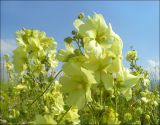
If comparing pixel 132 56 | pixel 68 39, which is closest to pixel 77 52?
pixel 68 39

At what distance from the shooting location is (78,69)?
1477 mm

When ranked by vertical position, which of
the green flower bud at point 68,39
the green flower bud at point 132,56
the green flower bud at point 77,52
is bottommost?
the green flower bud at point 77,52

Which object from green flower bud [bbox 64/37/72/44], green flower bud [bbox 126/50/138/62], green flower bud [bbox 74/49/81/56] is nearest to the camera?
green flower bud [bbox 74/49/81/56]

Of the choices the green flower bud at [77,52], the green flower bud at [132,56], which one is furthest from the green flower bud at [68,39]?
the green flower bud at [132,56]

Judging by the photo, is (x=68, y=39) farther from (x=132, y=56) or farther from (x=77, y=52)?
(x=132, y=56)

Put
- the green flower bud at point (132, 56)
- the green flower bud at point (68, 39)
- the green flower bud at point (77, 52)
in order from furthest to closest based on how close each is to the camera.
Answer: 1. the green flower bud at point (132, 56)
2. the green flower bud at point (68, 39)
3. the green flower bud at point (77, 52)

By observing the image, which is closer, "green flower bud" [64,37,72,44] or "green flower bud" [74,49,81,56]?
"green flower bud" [74,49,81,56]

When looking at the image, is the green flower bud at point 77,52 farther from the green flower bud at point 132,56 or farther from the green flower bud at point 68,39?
the green flower bud at point 132,56

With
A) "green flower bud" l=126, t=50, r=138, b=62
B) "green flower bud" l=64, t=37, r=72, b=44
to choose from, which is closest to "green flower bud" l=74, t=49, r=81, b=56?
"green flower bud" l=64, t=37, r=72, b=44

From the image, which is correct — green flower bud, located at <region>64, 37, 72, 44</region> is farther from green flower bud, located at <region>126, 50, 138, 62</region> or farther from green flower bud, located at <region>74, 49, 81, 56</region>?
green flower bud, located at <region>126, 50, 138, 62</region>

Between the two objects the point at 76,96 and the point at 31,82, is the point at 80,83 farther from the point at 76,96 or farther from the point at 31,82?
the point at 31,82

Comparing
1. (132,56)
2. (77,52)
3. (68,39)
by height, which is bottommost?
(77,52)

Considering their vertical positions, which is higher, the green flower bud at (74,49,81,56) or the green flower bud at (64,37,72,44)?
the green flower bud at (64,37,72,44)

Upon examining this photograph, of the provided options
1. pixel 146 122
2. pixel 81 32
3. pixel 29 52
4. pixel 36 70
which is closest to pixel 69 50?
pixel 81 32
